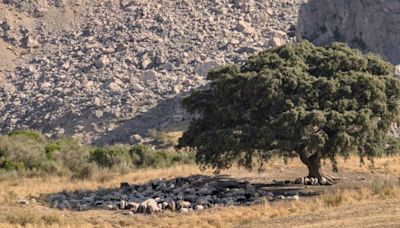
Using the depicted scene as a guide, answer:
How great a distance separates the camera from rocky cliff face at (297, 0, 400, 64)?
68.6m

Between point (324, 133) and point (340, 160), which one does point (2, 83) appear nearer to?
point (340, 160)

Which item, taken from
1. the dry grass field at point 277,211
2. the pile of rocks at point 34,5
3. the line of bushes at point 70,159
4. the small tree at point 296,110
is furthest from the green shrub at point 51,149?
the pile of rocks at point 34,5

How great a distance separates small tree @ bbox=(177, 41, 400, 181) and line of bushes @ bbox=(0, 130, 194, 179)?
10.7 m

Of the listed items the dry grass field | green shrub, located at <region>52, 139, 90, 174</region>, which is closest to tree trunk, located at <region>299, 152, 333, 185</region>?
the dry grass field

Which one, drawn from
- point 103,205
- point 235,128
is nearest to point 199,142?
point 235,128

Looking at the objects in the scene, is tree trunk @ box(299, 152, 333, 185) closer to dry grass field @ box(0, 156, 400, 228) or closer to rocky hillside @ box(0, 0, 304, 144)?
dry grass field @ box(0, 156, 400, 228)

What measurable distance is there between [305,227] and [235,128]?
9.07m

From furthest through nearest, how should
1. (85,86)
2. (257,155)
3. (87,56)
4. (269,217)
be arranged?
(87,56) → (85,86) → (257,155) → (269,217)

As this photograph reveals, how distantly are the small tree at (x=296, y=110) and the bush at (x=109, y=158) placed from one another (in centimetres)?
1183

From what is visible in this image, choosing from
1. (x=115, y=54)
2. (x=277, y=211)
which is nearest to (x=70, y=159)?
(x=277, y=211)

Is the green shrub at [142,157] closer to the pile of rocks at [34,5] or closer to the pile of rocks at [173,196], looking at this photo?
the pile of rocks at [173,196]

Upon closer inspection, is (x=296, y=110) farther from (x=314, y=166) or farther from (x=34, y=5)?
(x=34, y=5)

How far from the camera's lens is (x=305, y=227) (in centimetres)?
1639

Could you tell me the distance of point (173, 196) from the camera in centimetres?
2625
